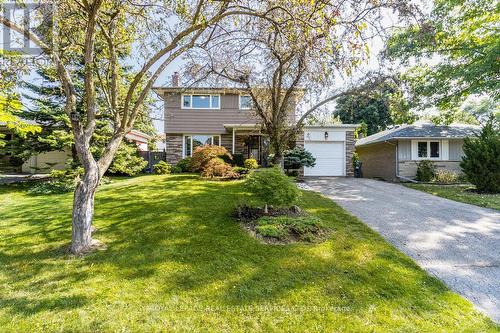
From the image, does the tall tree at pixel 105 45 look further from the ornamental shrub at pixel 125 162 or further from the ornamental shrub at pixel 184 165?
the ornamental shrub at pixel 184 165

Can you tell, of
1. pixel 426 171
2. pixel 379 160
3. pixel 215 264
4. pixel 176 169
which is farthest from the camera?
pixel 379 160

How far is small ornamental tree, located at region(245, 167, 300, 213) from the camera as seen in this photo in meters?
5.70

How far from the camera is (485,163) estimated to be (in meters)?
11.0

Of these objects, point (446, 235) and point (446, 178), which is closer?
point (446, 235)

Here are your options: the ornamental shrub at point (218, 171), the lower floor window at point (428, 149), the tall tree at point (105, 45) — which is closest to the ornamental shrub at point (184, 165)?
the ornamental shrub at point (218, 171)

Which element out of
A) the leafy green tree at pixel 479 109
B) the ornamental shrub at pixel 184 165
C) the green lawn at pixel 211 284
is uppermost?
the leafy green tree at pixel 479 109

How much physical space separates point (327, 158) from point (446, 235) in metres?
10.8

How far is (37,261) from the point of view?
4.14 m

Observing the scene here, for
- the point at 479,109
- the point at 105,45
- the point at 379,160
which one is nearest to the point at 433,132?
the point at 379,160

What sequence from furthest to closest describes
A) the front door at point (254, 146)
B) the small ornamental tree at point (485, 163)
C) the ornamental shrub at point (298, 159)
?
the front door at point (254, 146) → the ornamental shrub at point (298, 159) → the small ornamental tree at point (485, 163)

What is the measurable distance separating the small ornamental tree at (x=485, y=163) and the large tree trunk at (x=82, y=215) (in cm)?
1426

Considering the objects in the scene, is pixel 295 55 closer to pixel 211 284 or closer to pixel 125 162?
pixel 211 284

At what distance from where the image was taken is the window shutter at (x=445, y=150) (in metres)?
15.8

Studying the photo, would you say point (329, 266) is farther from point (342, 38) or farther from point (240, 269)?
point (342, 38)
